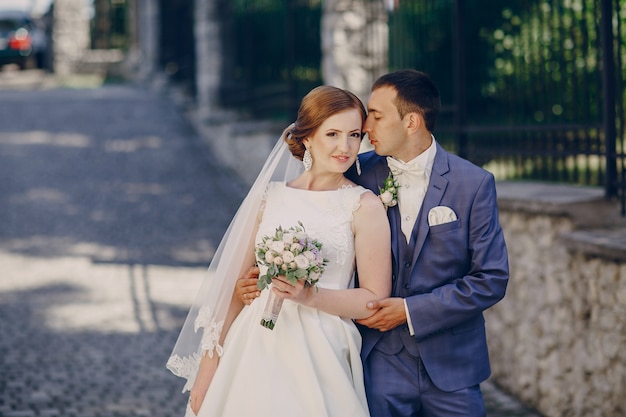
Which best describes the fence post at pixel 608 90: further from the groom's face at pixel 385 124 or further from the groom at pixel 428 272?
the groom's face at pixel 385 124

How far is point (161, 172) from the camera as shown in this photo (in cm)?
1273

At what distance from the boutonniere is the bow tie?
0.04m

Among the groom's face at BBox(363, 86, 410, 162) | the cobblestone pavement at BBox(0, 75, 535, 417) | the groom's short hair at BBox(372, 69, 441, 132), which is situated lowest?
the cobblestone pavement at BBox(0, 75, 535, 417)

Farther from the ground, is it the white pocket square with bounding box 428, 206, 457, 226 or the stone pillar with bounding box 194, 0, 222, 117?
the stone pillar with bounding box 194, 0, 222, 117

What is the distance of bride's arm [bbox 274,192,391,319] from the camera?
324cm

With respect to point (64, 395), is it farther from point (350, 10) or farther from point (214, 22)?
point (214, 22)

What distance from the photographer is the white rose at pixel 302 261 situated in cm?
302

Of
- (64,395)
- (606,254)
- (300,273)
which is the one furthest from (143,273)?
(300,273)

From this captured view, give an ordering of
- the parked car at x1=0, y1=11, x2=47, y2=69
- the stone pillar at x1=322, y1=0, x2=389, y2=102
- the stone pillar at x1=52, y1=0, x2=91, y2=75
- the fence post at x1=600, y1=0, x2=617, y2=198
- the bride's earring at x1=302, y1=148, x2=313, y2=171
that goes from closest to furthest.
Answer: the bride's earring at x1=302, y1=148, x2=313, y2=171
the fence post at x1=600, y1=0, x2=617, y2=198
the stone pillar at x1=322, y1=0, x2=389, y2=102
the parked car at x1=0, y1=11, x2=47, y2=69
the stone pillar at x1=52, y1=0, x2=91, y2=75

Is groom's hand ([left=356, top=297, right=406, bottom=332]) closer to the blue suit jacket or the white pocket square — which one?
the blue suit jacket

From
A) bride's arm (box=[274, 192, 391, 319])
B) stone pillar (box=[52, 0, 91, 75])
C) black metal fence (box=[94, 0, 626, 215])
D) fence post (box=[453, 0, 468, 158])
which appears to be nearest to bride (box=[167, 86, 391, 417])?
bride's arm (box=[274, 192, 391, 319])

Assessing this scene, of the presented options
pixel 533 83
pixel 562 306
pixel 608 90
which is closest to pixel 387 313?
pixel 562 306

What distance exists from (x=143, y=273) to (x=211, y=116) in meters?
6.50

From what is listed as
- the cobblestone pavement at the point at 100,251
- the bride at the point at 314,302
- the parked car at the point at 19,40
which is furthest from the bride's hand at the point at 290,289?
the parked car at the point at 19,40
